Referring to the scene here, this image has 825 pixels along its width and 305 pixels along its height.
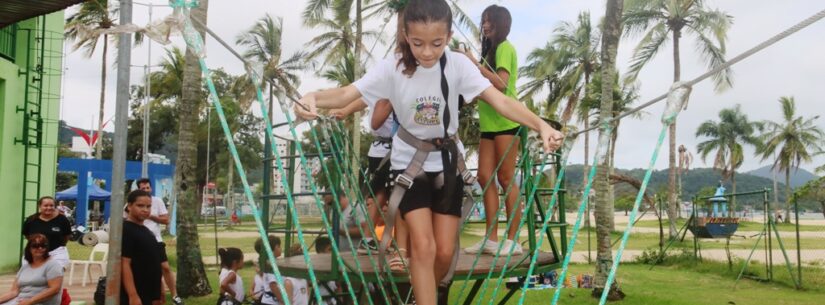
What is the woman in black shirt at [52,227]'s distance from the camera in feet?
25.7

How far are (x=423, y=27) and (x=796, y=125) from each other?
185 feet

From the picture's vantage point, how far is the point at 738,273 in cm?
1376

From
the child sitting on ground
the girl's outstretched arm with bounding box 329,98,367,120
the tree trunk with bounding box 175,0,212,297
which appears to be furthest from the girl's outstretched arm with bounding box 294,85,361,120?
the tree trunk with bounding box 175,0,212,297

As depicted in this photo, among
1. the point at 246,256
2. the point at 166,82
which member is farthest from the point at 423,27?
the point at 166,82

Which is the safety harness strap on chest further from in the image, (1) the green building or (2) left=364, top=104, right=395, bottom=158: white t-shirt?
(1) the green building

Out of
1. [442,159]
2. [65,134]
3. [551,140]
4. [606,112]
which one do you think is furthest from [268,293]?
[65,134]

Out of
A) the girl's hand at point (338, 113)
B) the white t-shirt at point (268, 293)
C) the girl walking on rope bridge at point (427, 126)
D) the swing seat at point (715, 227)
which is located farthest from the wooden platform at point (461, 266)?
the swing seat at point (715, 227)

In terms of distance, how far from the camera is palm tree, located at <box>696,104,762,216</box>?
56.8 metres

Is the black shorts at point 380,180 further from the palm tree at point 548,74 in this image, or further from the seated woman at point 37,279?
the palm tree at point 548,74

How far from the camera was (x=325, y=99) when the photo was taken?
2.86 metres

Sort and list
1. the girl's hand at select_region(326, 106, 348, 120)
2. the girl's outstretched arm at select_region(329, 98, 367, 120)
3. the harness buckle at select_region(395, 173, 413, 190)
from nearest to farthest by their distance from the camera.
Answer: the harness buckle at select_region(395, 173, 413, 190), the girl's outstretched arm at select_region(329, 98, 367, 120), the girl's hand at select_region(326, 106, 348, 120)

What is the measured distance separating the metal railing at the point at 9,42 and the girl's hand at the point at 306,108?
11820 millimetres

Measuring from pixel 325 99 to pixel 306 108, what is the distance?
0.19 meters

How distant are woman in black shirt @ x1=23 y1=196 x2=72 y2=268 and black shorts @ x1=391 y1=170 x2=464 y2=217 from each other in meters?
6.31
